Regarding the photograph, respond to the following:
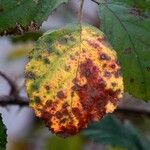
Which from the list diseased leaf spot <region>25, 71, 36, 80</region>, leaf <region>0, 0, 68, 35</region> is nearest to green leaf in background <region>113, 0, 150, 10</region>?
leaf <region>0, 0, 68, 35</region>

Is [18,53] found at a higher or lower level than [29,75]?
lower

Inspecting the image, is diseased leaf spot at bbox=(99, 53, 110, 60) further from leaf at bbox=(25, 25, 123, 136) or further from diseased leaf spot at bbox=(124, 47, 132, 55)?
diseased leaf spot at bbox=(124, 47, 132, 55)

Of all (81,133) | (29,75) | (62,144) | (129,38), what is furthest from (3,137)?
(62,144)

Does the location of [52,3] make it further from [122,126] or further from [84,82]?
[122,126]

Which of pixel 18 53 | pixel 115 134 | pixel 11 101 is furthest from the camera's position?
pixel 18 53

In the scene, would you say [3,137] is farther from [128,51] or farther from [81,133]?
[81,133]

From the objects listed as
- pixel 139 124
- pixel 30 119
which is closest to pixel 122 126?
pixel 139 124

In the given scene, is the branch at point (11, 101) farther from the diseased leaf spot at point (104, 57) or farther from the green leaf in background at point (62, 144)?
the green leaf in background at point (62, 144)
